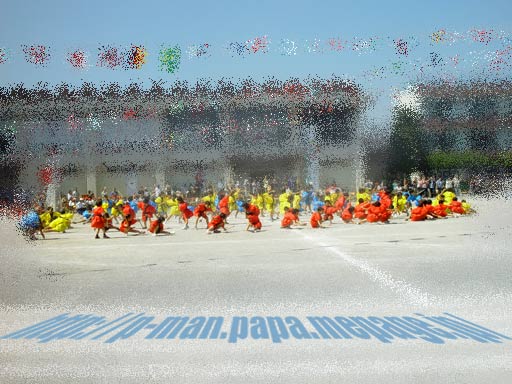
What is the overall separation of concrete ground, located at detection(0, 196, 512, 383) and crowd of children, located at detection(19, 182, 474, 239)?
1403 millimetres

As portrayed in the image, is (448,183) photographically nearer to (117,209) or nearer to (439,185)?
(439,185)

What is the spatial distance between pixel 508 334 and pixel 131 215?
10.4 m

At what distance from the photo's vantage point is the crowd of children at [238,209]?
42.2ft

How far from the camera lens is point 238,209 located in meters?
17.5

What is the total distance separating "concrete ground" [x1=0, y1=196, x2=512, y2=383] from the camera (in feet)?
10.5

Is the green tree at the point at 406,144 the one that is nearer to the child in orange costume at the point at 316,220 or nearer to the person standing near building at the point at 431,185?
the person standing near building at the point at 431,185

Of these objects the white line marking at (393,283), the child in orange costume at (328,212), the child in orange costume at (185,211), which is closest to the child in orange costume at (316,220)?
the child in orange costume at (328,212)

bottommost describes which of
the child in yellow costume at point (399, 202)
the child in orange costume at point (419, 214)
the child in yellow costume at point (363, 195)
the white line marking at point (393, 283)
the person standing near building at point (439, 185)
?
the white line marking at point (393, 283)

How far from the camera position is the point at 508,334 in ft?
12.7

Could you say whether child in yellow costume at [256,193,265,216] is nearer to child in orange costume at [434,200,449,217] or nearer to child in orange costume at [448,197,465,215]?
child in orange costume at [434,200,449,217]

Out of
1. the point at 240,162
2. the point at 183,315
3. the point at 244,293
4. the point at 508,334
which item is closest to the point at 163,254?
the point at 244,293

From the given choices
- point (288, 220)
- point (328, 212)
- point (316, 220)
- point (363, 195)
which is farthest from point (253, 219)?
point (363, 195)

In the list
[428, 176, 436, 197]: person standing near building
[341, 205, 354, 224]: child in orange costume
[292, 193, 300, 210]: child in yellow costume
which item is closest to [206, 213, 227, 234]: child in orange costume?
[341, 205, 354, 224]: child in orange costume

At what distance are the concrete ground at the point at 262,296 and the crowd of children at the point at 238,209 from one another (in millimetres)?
1403
